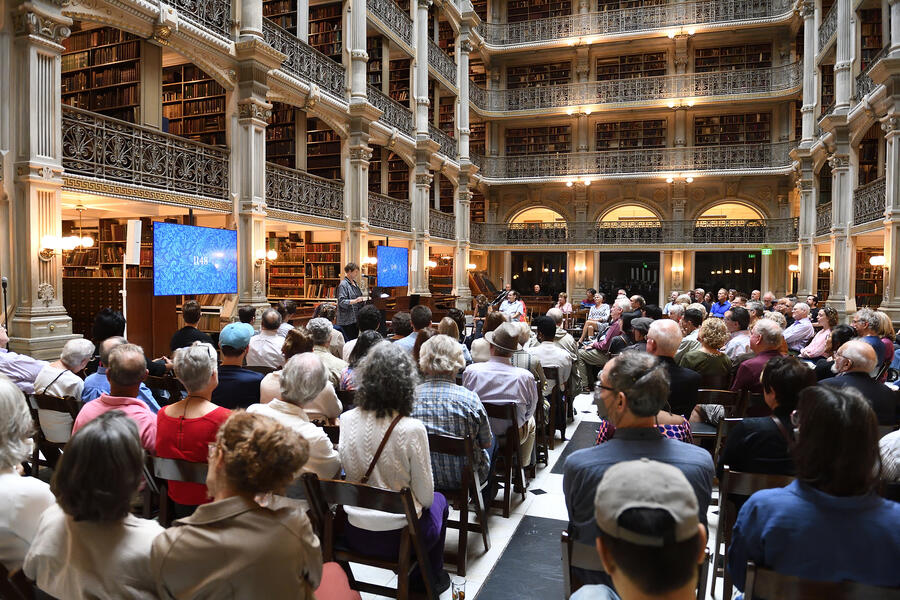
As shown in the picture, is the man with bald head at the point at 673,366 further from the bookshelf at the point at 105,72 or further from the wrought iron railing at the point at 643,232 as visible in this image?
the wrought iron railing at the point at 643,232

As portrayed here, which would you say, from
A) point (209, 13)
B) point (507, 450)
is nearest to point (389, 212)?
point (209, 13)

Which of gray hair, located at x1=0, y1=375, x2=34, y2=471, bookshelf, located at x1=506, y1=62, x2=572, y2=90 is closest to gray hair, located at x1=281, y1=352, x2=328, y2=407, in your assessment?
gray hair, located at x1=0, y1=375, x2=34, y2=471

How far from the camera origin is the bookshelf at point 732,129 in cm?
1930

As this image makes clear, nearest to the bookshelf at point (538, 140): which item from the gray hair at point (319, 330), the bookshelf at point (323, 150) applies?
the bookshelf at point (323, 150)

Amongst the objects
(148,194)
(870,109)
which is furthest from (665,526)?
(870,109)

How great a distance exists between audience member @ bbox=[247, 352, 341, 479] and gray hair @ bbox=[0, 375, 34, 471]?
0.86 meters

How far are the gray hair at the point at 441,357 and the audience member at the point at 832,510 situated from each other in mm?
1672

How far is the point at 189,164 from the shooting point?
27.5 ft

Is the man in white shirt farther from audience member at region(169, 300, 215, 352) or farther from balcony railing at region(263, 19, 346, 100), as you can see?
balcony railing at region(263, 19, 346, 100)

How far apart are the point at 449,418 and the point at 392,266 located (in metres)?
11.1

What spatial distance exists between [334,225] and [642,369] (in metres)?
10.3

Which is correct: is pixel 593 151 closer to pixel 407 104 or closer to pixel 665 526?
pixel 407 104

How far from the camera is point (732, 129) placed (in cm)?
1970

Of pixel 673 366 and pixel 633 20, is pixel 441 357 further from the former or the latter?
pixel 633 20
